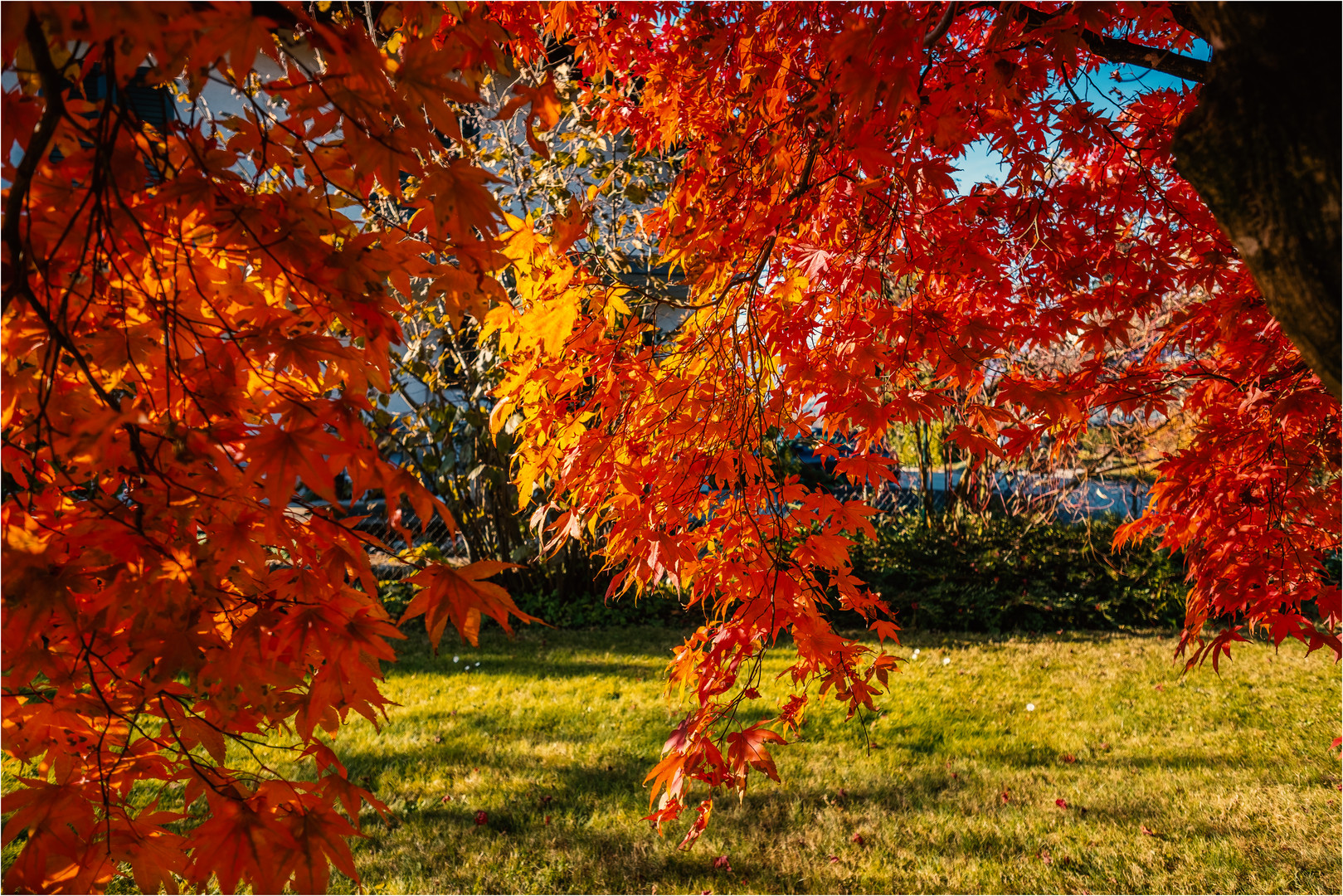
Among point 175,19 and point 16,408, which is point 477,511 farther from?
point 175,19

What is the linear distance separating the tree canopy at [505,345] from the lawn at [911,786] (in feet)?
2.03

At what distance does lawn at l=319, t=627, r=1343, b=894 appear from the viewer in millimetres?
2885

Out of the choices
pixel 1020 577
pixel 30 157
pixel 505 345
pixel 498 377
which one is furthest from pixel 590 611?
pixel 30 157

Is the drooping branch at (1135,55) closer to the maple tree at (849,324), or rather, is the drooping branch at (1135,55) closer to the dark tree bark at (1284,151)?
the maple tree at (849,324)

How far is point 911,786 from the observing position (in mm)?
3531

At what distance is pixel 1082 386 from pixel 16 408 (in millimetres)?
2952

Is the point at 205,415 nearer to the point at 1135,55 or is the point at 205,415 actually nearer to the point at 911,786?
the point at 1135,55

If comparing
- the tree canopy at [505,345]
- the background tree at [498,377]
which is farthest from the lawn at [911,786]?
the background tree at [498,377]

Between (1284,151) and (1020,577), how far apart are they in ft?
20.1

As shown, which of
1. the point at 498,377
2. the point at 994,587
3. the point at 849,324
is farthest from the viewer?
the point at 994,587

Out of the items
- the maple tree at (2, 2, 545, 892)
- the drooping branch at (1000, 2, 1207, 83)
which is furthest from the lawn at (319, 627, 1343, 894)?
the drooping branch at (1000, 2, 1207, 83)

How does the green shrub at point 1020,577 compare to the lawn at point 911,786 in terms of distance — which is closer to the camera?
the lawn at point 911,786

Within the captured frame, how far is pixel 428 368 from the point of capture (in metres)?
6.07

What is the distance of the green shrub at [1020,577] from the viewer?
6.24 meters
